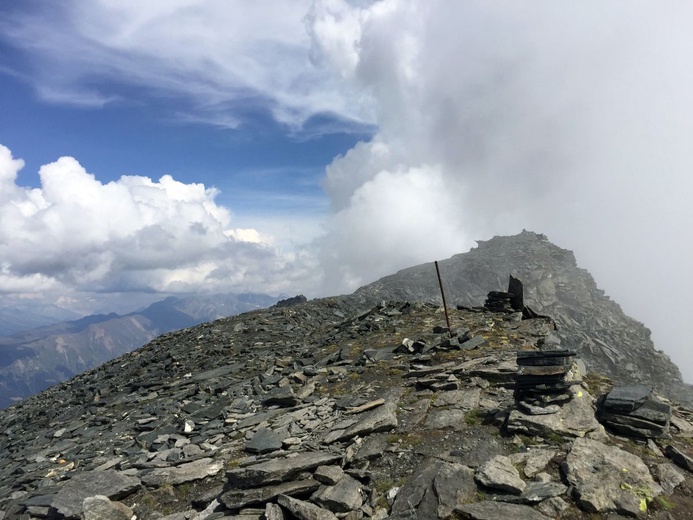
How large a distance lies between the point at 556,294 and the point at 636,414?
7984cm

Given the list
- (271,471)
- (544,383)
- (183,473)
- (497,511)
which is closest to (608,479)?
(497,511)

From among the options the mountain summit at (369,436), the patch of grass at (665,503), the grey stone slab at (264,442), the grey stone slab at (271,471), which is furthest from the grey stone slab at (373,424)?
the patch of grass at (665,503)

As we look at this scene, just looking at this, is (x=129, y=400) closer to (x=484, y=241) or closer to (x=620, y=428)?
(x=620, y=428)

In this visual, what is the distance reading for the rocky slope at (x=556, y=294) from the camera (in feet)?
191

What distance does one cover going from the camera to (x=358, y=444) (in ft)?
35.6

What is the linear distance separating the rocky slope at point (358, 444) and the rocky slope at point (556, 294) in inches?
1446

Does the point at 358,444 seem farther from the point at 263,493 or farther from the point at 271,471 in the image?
the point at 263,493

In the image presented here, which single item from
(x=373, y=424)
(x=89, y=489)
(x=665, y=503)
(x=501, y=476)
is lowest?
(x=665, y=503)

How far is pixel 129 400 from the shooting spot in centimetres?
2075

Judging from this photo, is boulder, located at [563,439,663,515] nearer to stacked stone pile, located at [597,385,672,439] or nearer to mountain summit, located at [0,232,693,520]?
mountain summit, located at [0,232,693,520]

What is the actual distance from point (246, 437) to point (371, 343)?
10188 millimetres

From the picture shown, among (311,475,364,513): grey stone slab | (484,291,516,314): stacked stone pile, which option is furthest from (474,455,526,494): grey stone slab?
(484,291,516,314): stacked stone pile

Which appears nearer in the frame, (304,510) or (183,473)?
(304,510)

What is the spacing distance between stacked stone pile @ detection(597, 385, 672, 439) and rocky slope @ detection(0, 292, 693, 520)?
0.08 metres
